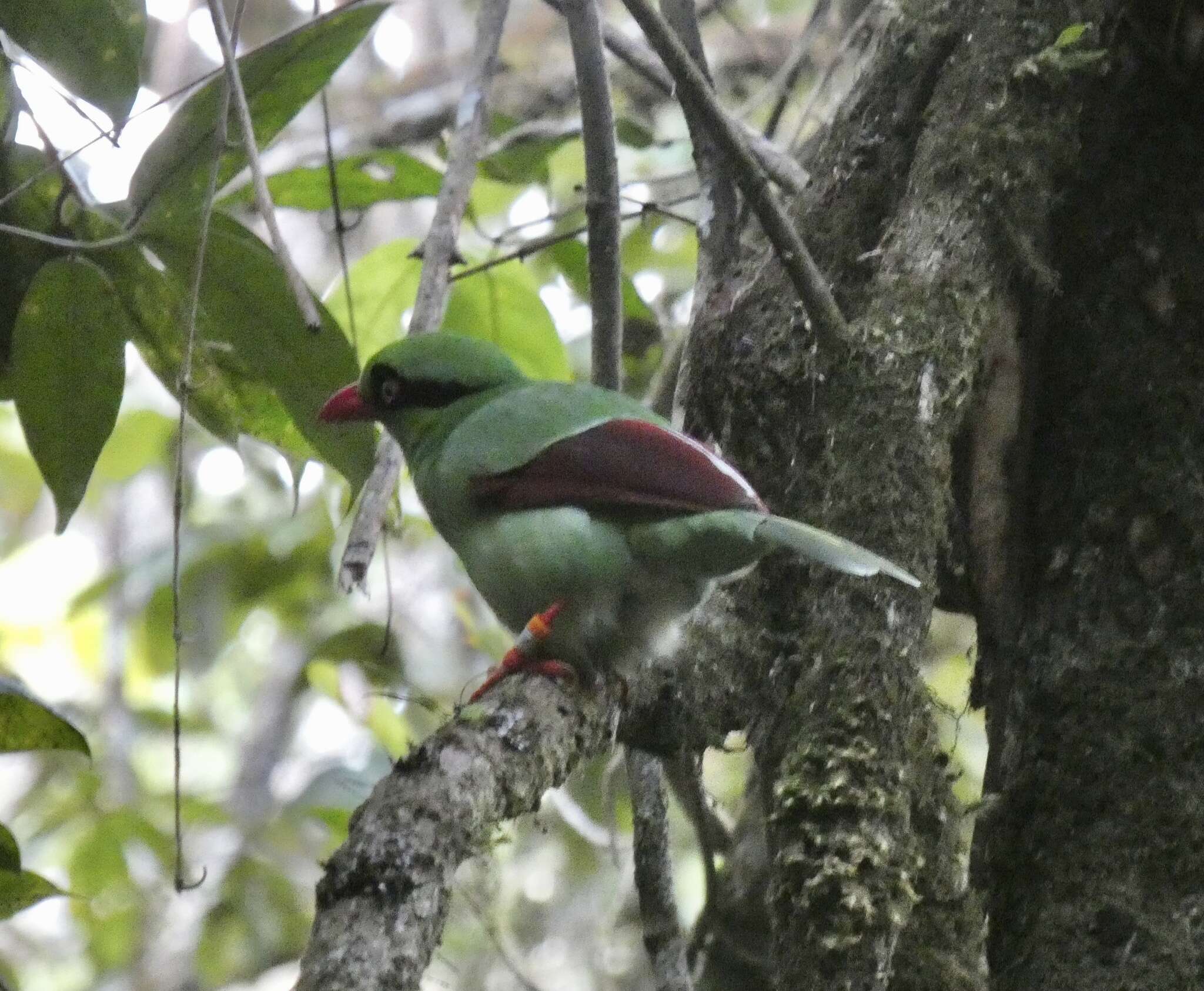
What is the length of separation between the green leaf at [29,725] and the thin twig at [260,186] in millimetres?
774

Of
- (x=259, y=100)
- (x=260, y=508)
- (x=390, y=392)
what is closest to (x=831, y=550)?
(x=390, y=392)

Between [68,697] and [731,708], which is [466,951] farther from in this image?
[731,708]

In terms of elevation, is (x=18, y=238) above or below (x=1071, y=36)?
above

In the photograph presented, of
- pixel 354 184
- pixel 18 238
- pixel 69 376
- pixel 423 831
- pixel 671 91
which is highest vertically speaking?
pixel 671 91

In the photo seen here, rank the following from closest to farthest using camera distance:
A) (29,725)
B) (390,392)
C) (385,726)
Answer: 1. (29,725)
2. (390,392)
3. (385,726)

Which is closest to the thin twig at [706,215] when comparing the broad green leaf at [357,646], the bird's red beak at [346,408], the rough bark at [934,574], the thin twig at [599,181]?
the rough bark at [934,574]

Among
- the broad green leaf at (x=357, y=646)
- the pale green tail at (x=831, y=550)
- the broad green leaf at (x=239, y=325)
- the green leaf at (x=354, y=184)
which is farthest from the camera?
the broad green leaf at (x=357, y=646)

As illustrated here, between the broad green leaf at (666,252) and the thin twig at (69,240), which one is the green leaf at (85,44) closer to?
the thin twig at (69,240)

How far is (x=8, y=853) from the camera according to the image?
231 cm

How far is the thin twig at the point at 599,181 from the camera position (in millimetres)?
2848

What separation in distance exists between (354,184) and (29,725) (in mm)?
1599

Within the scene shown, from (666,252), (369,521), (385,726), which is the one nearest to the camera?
(369,521)

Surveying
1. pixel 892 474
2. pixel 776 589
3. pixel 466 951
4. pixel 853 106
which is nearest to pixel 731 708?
pixel 776 589

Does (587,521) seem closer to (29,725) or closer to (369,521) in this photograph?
(369,521)
